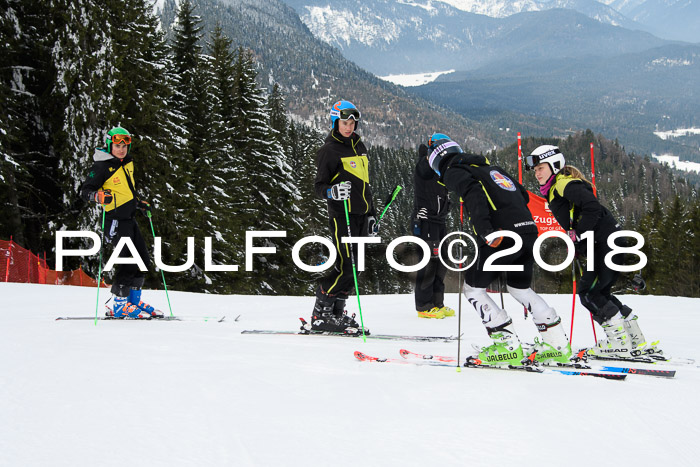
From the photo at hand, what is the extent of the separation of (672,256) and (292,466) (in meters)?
59.9

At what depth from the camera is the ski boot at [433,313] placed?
830 centimetres

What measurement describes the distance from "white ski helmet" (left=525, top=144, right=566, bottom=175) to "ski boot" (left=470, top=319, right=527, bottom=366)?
1.67 meters

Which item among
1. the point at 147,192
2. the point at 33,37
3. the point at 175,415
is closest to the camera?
the point at 175,415

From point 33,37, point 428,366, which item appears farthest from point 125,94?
point 428,366

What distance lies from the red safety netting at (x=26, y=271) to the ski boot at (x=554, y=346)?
1253 centimetres

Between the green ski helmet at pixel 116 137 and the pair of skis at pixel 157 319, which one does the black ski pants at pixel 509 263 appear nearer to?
the pair of skis at pixel 157 319

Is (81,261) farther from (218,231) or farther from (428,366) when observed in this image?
(428,366)

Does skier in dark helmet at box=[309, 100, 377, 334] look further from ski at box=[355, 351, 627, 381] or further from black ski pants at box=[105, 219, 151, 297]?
black ski pants at box=[105, 219, 151, 297]

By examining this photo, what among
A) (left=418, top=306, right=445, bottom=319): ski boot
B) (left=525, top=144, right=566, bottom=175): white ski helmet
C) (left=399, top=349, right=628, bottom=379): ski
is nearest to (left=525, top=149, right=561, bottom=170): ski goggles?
(left=525, top=144, right=566, bottom=175): white ski helmet

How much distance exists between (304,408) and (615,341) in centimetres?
350

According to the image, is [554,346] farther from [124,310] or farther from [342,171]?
[124,310]

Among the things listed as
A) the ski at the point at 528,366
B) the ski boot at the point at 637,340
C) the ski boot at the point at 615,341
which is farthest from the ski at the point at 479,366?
the ski boot at the point at 637,340

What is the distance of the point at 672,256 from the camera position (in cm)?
5416

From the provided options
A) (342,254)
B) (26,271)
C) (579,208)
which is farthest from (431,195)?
(26,271)
